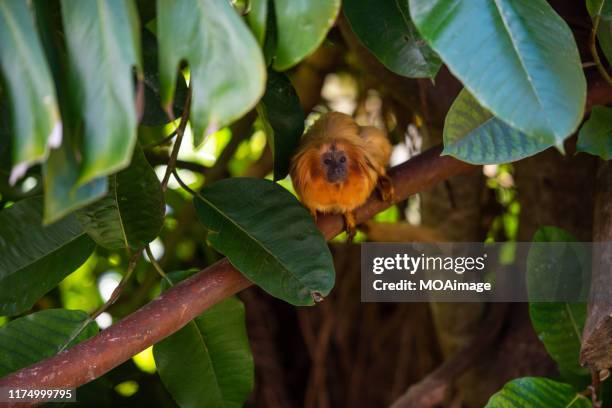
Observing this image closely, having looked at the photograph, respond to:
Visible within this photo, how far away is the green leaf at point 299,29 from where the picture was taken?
1129 mm

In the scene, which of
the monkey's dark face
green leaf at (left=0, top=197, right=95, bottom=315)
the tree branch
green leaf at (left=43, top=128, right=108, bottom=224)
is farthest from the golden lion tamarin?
green leaf at (left=43, top=128, right=108, bottom=224)

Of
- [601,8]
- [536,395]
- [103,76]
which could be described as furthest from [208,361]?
[601,8]

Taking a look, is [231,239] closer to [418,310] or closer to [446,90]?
[446,90]

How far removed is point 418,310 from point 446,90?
1.34 metres

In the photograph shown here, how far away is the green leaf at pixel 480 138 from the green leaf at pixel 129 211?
532 mm

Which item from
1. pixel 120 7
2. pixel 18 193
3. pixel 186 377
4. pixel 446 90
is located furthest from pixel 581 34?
pixel 18 193

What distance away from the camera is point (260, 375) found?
3.29 m

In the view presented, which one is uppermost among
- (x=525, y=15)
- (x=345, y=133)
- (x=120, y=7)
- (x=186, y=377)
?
(x=120, y=7)

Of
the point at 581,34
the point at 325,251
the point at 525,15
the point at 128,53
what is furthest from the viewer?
the point at 581,34

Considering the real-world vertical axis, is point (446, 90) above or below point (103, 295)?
above

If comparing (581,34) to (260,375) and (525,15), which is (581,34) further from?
(260,375)

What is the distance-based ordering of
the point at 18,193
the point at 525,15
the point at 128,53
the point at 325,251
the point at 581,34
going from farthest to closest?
1. the point at 18,193
2. the point at 581,34
3. the point at 325,251
4. the point at 525,15
5. the point at 128,53

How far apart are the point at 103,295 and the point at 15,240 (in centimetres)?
166

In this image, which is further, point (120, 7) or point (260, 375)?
point (260, 375)
